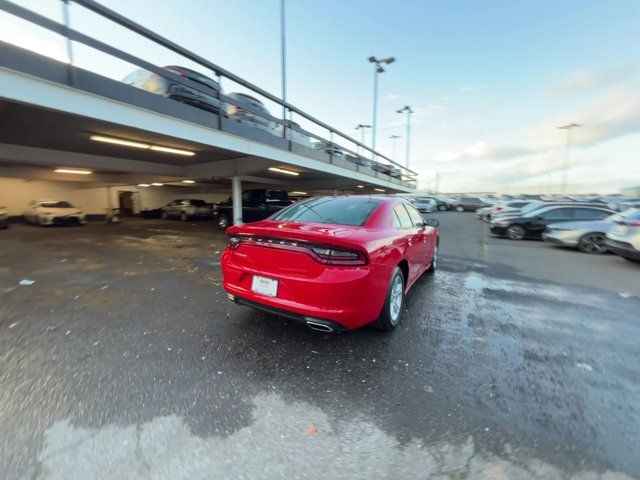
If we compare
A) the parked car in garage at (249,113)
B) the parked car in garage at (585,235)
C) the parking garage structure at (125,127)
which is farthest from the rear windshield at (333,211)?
the parked car in garage at (585,235)

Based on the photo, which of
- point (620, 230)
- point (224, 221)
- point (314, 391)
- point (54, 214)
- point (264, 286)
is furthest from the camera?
point (54, 214)

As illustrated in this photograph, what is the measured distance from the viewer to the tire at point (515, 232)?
11461mm

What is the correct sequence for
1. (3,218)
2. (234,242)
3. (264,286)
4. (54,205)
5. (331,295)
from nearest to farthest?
(331,295) < (264,286) < (234,242) < (3,218) < (54,205)

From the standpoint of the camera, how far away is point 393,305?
136 inches

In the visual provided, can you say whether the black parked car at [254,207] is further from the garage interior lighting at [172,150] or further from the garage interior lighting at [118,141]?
the garage interior lighting at [118,141]

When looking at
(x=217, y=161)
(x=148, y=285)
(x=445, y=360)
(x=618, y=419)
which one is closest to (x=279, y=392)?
(x=445, y=360)

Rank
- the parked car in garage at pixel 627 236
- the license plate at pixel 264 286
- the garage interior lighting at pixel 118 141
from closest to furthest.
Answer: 1. the license plate at pixel 264 286
2. the parked car in garage at pixel 627 236
3. the garage interior lighting at pixel 118 141

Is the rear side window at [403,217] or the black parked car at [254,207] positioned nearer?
the rear side window at [403,217]

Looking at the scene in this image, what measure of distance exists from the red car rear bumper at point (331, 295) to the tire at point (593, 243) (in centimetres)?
912

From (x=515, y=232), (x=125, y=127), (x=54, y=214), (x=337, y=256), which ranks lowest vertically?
(x=515, y=232)

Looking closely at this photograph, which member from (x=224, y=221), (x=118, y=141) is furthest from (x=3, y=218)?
(x=118, y=141)

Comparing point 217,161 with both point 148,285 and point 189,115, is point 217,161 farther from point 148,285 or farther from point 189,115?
point 148,285

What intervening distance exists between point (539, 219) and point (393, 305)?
1074 centimetres

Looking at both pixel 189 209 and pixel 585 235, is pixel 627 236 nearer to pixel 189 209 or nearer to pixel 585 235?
pixel 585 235
